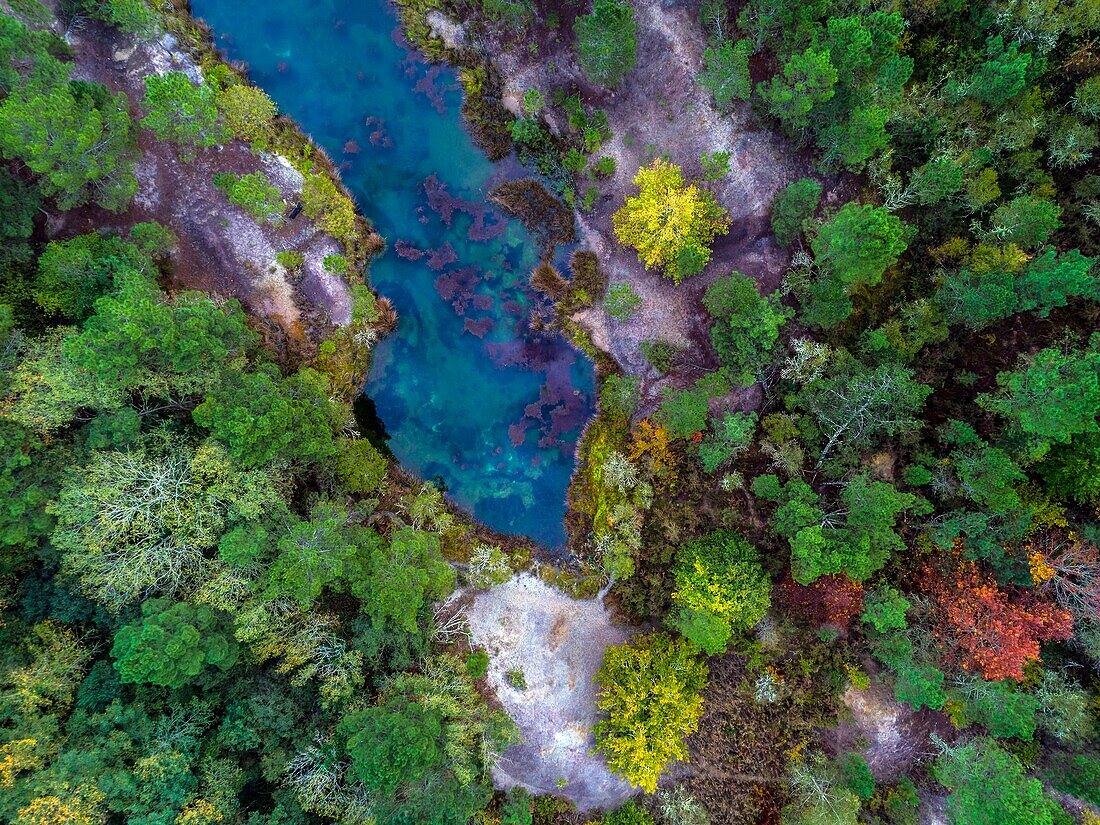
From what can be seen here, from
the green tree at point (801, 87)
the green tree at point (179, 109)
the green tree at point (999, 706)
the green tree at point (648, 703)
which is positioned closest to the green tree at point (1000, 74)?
the green tree at point (801, 87)

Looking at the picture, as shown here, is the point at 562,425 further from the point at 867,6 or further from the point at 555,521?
the point at 867,6

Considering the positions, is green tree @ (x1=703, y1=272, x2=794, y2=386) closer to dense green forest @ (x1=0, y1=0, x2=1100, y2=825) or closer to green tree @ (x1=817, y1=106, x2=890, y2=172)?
dense green forest @ (x1=0, y1=0, x2=1100, y2=825)

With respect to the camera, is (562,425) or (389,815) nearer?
(389,815)

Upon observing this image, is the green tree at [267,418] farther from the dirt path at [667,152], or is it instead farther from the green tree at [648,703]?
the green tree at [648,703]

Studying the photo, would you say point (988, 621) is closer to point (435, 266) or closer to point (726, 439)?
point (726, 439)

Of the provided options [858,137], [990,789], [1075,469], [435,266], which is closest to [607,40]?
[858,137]

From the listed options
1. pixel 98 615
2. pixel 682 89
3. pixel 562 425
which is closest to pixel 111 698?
pixel 98 615
